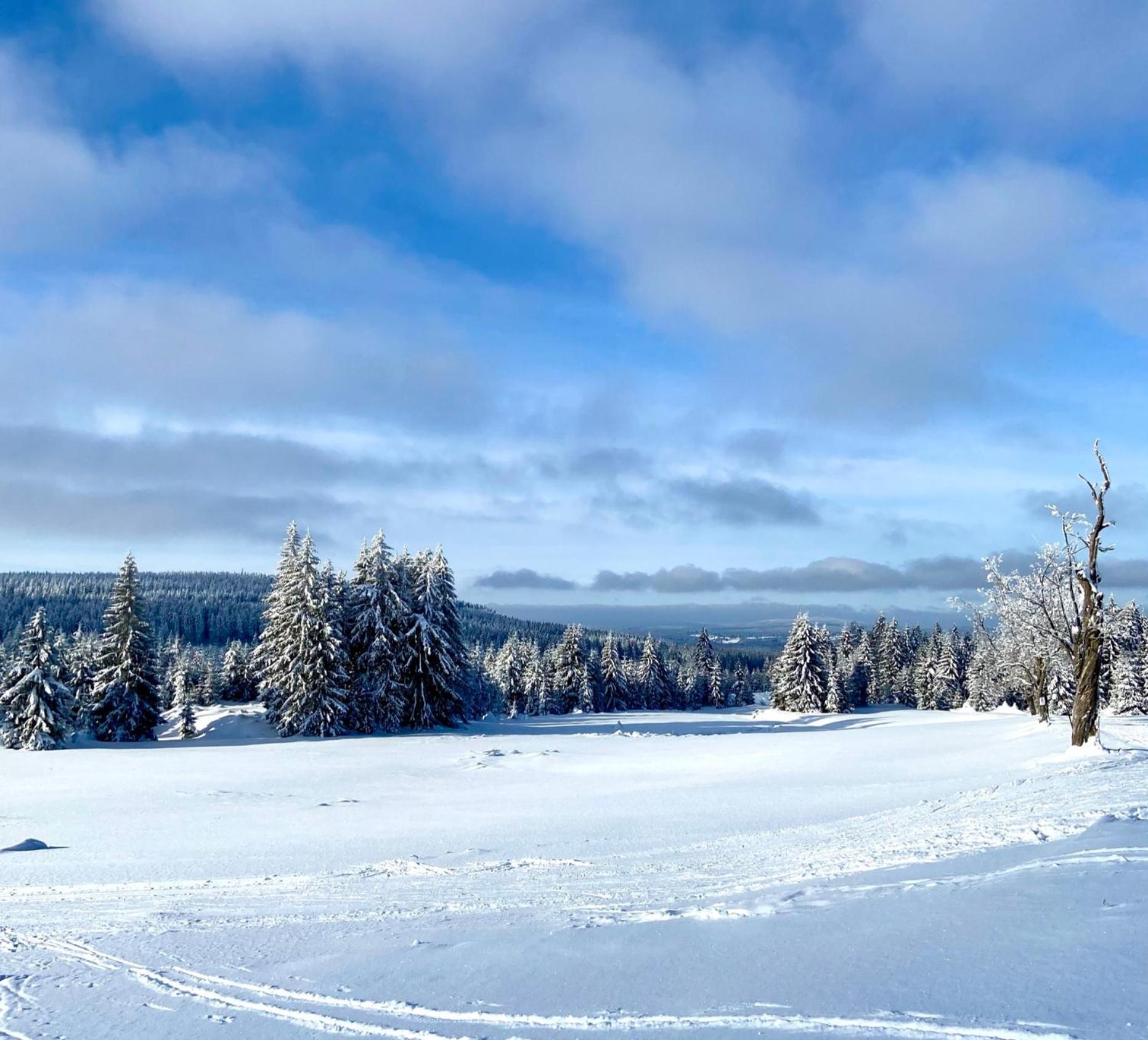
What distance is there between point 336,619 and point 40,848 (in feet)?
82.2

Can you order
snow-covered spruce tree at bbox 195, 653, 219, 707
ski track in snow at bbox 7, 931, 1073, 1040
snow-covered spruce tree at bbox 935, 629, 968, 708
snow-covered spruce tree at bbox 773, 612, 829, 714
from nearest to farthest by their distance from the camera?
ski track in snow at bbox 7, 931, 1073, 1040 → snow-covered spruce tree at bbox 773, 612, 829, 714 → snow-covered spruce tree at bbox 195, 653, 219, 707 → snow-covered spruce tree at bbox 935, 629, 968, 708

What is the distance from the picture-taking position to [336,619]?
36562 mm

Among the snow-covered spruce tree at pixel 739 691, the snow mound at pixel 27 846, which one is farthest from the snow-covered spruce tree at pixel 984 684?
the snow mound at pixel 27 846

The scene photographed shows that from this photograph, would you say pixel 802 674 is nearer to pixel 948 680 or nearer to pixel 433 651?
pixel 948 680

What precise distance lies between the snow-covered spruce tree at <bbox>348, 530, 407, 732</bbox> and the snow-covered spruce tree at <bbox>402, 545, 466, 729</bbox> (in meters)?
0.68

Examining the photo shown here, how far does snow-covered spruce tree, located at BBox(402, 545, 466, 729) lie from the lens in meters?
37.9

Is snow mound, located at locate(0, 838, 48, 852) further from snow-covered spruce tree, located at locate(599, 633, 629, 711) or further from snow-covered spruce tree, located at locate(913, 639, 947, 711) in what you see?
snow-covered spruce tree, located at locate(913, 639, 947, 711)

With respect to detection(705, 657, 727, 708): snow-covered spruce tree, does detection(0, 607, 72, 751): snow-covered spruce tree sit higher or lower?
higher

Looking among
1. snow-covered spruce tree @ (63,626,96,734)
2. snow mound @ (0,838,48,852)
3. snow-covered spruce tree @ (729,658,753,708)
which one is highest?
snow mound @ (0,838,48,852)

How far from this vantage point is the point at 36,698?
30.6m

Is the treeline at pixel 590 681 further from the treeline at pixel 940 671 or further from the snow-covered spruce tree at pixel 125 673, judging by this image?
the snow-covered spruce tree at pixel 125 673

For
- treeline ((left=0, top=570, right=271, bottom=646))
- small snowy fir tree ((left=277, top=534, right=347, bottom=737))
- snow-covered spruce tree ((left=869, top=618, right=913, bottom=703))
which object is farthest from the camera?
treeline ((left=0, top=570, right=271, bottom=646))

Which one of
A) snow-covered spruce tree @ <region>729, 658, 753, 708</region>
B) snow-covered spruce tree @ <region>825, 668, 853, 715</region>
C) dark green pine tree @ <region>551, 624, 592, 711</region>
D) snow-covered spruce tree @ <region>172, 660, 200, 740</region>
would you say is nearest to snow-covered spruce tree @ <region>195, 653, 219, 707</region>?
snow-covered spruce tree @ <region>172, 660, 200, 740</region>

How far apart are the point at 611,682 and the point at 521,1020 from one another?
69.3m
